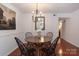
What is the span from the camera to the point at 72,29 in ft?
17.2

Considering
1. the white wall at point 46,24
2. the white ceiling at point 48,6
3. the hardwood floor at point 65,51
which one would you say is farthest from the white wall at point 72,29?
the white wall at point 46,24

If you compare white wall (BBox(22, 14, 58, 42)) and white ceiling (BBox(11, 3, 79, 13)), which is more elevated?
white ceiling (BBox(11, 3, 79, 13))

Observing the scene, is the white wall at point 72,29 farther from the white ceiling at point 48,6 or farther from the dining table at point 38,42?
the dining table at point 38,42

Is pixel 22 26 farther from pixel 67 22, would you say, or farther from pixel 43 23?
pixel 67 22

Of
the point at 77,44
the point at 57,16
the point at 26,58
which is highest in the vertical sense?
the point at 57,16

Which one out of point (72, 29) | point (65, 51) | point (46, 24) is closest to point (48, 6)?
point (46, 24)

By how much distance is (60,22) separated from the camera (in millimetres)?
5715

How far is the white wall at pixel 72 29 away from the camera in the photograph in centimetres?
468

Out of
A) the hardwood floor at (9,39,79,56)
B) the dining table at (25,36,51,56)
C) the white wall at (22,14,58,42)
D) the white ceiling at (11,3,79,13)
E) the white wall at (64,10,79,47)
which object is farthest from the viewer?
the white wall at (22,14,58,42)

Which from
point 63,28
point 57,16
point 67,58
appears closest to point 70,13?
point 57,16

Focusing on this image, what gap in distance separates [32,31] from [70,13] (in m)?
2.07

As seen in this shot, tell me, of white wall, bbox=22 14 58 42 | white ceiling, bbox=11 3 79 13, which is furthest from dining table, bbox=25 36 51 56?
white wall, bbox=22 14 58 42

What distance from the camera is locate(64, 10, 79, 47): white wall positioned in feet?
15.4

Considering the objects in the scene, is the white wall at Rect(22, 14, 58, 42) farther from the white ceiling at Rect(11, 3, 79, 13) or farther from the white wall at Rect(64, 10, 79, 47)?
the white wall at Rect(64, 10, 79, 47)
